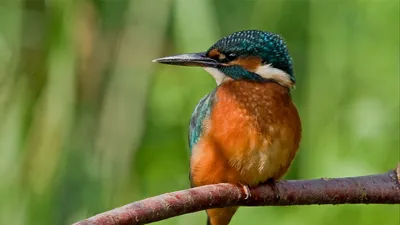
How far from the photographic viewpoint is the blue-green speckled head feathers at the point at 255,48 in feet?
5.89

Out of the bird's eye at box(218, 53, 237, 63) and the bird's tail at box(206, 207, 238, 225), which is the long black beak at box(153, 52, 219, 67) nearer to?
the bird's eye at box(218, 53, 237, 63)

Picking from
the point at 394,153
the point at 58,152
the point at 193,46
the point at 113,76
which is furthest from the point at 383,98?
the point at 58,152

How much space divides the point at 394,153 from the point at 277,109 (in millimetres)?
778

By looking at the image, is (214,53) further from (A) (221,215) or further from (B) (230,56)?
(A) (221,215)

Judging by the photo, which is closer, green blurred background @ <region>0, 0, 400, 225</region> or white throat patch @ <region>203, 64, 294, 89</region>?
white throat patch @ <region>203, 64, 294, 89</region>

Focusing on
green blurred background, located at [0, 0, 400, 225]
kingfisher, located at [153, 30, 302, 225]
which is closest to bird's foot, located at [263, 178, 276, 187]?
kingfisher, located at [153, 30, 302, 225]

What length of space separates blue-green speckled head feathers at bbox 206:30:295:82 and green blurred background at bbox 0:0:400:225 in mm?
383

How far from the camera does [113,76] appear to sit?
2406 millimetres

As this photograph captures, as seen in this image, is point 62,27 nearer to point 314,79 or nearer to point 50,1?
point 50,1

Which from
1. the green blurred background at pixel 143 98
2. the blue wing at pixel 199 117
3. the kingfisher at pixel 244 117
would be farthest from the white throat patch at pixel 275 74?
the green blurred background at pixel 143 98

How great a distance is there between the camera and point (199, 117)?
1.78 metres

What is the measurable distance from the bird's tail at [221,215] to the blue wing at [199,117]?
14cm

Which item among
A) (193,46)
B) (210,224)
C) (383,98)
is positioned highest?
(193,46)

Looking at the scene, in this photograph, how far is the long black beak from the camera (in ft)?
5.78
